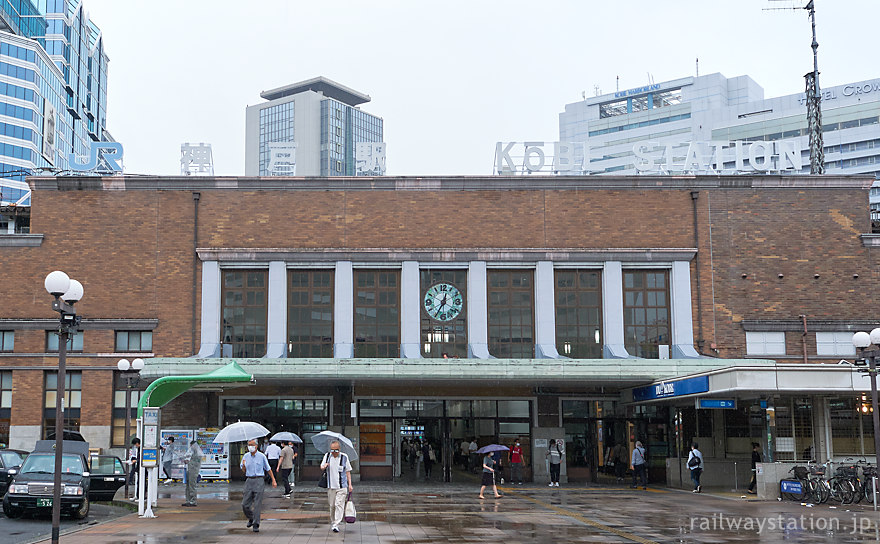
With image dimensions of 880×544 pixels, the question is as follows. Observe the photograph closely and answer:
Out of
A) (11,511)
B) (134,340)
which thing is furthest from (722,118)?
(11,511)

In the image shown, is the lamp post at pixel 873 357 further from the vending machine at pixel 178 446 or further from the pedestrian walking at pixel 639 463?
the vending machine at pixel 178 446

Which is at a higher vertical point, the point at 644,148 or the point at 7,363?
the point at 644,148

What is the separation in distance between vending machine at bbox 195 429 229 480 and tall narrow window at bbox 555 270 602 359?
12682 millimetres

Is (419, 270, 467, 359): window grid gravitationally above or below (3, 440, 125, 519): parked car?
above

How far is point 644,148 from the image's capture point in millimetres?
37469

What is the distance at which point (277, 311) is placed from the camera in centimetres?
3469

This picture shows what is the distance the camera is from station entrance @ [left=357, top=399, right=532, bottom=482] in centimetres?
3447

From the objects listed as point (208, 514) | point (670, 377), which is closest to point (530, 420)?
point (670, 377)

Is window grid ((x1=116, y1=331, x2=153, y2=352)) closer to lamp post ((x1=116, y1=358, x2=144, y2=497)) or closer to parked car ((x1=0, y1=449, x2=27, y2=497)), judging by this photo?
lamp post ((x1=116, y1=358, x2=144, y2=497))

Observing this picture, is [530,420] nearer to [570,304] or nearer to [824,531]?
[570,304]

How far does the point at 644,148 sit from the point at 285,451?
749 inches

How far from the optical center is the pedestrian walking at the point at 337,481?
18.8m

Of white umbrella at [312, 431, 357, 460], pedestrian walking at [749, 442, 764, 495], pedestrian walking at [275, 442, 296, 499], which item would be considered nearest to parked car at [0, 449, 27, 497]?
pedestrian walking at [275, 442, 296, 499]

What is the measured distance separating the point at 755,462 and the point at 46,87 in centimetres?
9977
